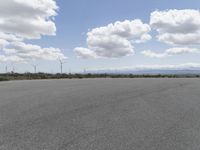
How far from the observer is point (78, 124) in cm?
645

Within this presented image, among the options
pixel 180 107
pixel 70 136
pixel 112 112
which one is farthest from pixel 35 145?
pixel 180 107

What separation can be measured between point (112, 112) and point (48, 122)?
2.05 meters

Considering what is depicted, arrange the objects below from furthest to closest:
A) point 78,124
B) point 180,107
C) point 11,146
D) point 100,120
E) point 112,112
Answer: point 180,107 → point 112,112 → point 100,120 → point 78,124 → point 11,146

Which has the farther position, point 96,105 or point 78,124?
point 96,105

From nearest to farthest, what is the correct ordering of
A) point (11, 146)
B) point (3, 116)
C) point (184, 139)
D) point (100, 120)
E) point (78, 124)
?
point (11, 146) → point (184, 139) → point (78, 124) → point (100, 120) → point (3, 116)

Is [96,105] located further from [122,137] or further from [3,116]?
[122,137]

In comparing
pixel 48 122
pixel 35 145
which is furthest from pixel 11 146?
pixel 48 122

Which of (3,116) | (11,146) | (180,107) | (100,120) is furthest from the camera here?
(180,107)

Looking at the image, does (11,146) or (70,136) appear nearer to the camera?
(11,146)

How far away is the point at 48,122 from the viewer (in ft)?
22.0

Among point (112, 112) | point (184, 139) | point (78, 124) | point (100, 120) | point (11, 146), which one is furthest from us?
point (112, 112)

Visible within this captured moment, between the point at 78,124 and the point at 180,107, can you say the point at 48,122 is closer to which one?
the point at 78,124

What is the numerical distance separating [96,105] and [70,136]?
392 centimetres

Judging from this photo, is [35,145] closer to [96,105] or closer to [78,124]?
[78,124]
